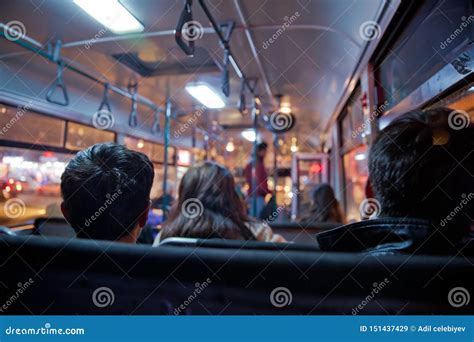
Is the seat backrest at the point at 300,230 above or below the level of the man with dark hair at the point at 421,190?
below

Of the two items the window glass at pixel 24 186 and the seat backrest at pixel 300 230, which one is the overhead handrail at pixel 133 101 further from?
the seat backrest at pixel 300 230

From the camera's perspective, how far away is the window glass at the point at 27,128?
77.5 inches

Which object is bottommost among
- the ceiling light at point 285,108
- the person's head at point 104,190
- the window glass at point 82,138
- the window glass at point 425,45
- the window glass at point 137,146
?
the person's head at point 104,190

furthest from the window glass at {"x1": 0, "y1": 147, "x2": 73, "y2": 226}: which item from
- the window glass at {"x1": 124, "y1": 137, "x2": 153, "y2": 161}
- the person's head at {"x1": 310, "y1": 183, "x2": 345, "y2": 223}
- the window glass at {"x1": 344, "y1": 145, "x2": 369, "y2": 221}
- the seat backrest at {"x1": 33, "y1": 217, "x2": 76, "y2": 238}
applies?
the window glass at {"x1": 344, "y1": 145, "x2": 369, "y2": 221}

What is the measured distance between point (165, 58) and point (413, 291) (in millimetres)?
2728

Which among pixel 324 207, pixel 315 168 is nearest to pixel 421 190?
pixel 324 207

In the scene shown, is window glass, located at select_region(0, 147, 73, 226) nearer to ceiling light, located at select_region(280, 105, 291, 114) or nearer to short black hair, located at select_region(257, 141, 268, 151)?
short black hair, located at select_region(257, 141, 268, 151)

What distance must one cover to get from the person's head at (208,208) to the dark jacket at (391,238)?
85cm

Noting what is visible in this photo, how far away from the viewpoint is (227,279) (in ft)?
1.64

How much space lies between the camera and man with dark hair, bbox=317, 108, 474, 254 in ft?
2.08

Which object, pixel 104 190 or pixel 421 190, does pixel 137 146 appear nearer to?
pixel 104 190

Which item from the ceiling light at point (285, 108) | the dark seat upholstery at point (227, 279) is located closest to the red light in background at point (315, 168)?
the ceiling light at point (285, 108)

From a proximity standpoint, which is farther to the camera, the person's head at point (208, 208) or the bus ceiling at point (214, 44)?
the bus ceiling at point (214, 44)
